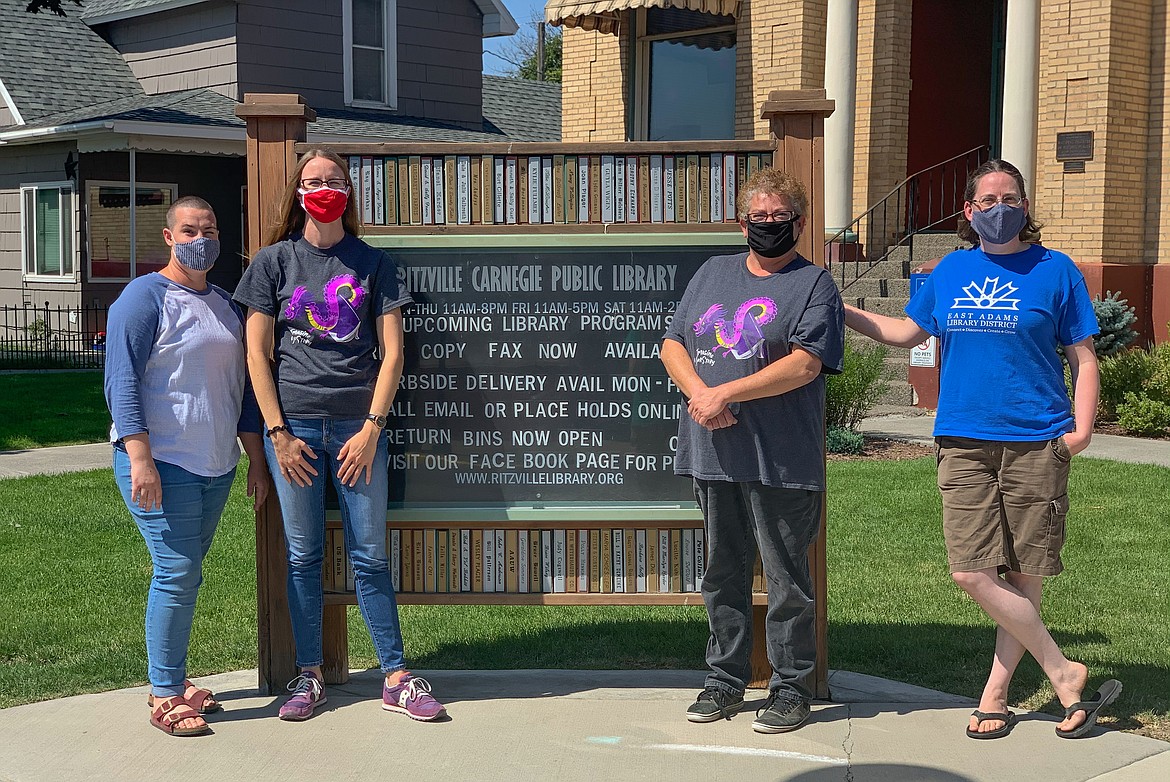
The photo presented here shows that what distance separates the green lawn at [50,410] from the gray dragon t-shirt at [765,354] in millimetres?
9071

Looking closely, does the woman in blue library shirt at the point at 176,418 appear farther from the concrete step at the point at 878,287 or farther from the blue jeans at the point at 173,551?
the concrete step at the point at 878,287

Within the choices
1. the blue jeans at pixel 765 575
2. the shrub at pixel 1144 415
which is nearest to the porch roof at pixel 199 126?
the shrub at pixel 1144 415

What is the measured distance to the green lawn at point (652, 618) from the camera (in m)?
5.55

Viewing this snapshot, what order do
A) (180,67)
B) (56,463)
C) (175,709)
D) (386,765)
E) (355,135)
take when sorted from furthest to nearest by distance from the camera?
1. (180,67)
2. (355,135)
3. (56,463)
4. (175,709)
5. (386,765)

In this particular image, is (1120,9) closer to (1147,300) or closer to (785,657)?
(1147,300)

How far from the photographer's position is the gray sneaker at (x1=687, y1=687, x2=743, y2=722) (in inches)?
189

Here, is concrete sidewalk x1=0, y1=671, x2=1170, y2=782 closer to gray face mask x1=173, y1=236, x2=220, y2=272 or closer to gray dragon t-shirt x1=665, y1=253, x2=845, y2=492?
gray dragon t-shirt x1=665, y1=253, x2=845, y2=492

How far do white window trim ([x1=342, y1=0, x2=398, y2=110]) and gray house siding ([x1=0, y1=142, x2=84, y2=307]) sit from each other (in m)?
4.55

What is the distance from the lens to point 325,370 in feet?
15.3

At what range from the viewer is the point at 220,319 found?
4.72 meters

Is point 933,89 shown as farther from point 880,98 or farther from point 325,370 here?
point 325,370

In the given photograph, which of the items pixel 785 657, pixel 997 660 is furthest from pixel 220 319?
pixel 997 660

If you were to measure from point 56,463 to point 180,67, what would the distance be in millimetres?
12628

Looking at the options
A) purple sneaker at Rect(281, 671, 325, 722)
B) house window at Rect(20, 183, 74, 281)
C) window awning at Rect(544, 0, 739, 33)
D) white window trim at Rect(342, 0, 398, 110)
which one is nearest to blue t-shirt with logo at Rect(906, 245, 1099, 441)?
purple sneaker at Rect(281, 671, 325, 722)
